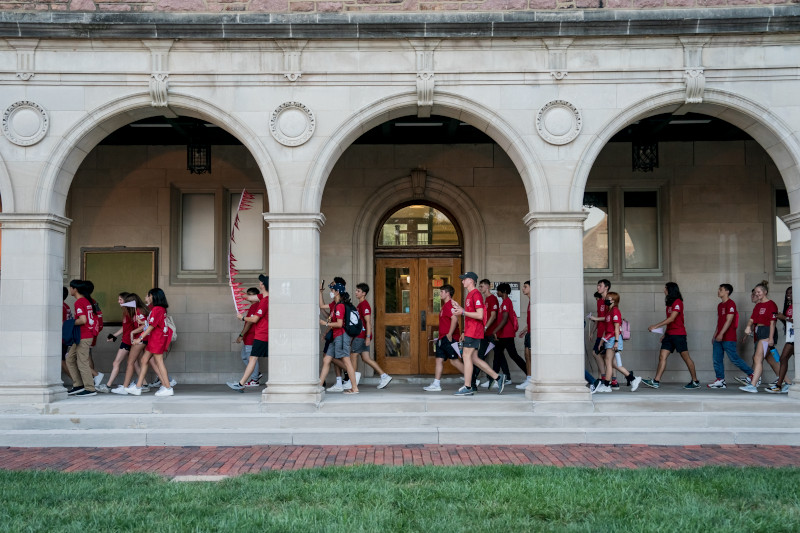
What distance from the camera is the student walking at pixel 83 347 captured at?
36.7 ft

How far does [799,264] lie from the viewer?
10.5 meters

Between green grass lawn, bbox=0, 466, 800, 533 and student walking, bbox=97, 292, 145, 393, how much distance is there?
15.8ft

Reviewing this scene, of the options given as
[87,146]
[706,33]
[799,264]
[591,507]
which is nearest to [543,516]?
[591,507]

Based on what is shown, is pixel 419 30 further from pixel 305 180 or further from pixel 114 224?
pixel 114 224

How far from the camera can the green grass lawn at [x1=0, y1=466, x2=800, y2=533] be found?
550 centimetres

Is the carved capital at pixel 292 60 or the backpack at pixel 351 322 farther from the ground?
the carved capital at pixel 292 60

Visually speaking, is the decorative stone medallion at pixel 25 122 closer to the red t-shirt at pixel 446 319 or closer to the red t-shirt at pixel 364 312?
the red t-shirt at pixel 364 312

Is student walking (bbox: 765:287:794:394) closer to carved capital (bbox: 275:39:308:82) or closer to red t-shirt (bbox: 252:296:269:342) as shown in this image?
red t-shirt (bbox: 252:296:269:342)

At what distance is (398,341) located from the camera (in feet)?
46.2

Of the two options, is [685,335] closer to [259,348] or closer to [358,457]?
[358,457]

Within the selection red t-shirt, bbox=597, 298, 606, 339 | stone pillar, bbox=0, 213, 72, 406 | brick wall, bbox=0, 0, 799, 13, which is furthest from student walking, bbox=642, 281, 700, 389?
stone pillar, bbox=0, 213, 72, 406

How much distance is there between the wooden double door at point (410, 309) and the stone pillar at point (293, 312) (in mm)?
3727

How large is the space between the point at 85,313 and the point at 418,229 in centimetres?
617

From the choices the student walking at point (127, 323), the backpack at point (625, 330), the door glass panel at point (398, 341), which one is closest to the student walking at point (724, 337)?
the backpack at point (625, 330)
